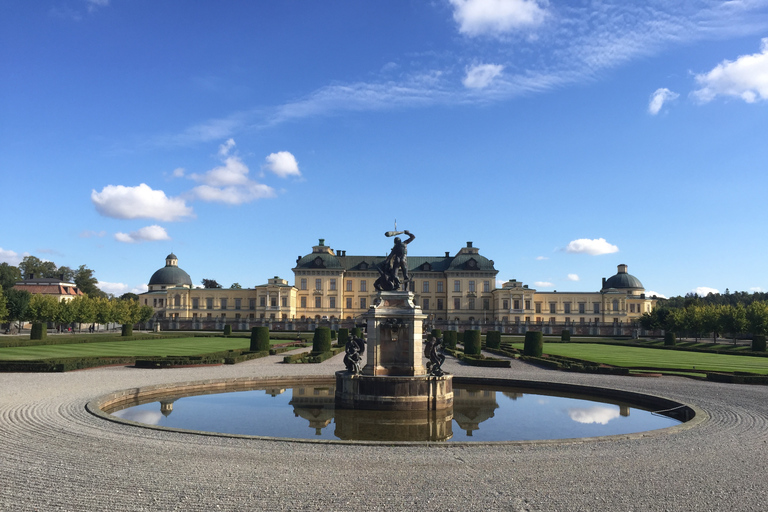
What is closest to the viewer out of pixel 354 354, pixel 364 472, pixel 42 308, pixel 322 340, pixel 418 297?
pixel 364 472

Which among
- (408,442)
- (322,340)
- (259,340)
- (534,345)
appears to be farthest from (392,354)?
(259,340)

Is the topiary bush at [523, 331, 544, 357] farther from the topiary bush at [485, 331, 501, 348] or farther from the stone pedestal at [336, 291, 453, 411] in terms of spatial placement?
the stone pedestal at [336, 291, 453, 411]

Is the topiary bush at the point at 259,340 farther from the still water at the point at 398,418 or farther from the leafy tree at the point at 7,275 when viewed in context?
the leafy tree at the point at 7,275

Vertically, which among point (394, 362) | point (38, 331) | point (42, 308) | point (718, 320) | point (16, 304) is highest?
point (16, 304)

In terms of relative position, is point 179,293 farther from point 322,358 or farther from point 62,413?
point 62,413

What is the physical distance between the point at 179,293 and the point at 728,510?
306 ft

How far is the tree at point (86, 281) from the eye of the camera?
106 m

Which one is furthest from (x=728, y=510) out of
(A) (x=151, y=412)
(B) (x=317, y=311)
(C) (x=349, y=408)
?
(B) (x=317, y=311)

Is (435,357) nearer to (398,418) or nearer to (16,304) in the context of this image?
(398,418)

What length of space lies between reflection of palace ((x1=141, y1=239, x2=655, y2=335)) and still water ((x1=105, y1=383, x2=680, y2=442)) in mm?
70513

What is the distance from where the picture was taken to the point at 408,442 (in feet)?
36.6

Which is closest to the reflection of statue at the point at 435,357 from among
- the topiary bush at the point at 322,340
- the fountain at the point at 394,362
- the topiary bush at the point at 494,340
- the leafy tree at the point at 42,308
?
the fountain at the point at 394,362

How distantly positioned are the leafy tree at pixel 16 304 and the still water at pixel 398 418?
55.9 m

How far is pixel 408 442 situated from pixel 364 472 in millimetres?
2213
